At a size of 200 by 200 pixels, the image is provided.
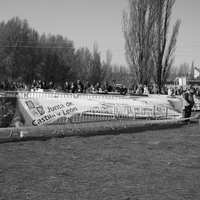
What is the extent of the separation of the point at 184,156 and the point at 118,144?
7.11 feet

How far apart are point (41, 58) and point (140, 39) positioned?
32.4m

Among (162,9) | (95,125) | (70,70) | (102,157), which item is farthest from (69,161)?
(70,70)

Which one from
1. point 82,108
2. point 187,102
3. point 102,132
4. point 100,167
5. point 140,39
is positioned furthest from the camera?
point 140,39

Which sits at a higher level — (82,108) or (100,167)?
(82,108)

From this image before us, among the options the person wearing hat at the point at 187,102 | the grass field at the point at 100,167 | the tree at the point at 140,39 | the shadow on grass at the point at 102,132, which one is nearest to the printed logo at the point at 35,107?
the shadow on grass at the point at 102,132

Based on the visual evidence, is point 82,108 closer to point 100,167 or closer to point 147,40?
point 100,167

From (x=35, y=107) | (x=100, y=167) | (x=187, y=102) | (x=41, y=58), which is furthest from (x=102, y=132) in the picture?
(x=41, y=58)

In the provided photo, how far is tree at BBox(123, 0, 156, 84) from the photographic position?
112ft

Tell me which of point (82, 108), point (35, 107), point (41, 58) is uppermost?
point (41, 58)

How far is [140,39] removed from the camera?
34281 millimetres

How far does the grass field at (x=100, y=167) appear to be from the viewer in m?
5.66

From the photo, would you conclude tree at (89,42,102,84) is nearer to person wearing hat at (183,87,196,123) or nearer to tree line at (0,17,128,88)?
tree line at (0,17,128,88)

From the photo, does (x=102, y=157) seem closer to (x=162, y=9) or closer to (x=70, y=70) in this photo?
(x=162, y=9)

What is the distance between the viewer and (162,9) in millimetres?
35500
